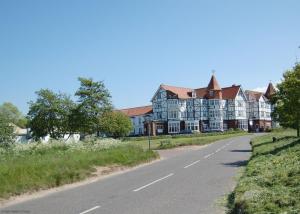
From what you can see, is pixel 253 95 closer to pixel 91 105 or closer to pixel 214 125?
pixel 214 125

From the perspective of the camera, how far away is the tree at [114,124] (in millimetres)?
64938

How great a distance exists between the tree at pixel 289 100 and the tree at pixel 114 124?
95.3ft

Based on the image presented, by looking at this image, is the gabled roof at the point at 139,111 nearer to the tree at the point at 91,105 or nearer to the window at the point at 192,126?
the window at the point at 192,126

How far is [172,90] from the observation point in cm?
11694

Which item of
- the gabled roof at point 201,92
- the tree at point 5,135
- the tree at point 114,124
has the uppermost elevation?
the gabled roof at point 201,92

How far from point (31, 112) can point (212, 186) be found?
50185 millimetres

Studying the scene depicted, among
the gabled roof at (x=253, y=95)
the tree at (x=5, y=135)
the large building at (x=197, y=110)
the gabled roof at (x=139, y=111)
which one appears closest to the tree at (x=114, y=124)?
the large building at (x=197, y=110)

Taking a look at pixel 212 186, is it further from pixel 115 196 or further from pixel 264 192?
pixel 264 192

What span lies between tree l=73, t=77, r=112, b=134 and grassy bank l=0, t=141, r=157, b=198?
29535mm

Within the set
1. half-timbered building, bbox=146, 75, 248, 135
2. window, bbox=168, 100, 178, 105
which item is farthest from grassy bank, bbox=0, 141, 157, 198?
half-timbered building, bbox=146, 75, 248, 135

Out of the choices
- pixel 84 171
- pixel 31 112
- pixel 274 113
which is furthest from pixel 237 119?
pixel 84 171

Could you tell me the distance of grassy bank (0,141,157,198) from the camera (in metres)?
17.4

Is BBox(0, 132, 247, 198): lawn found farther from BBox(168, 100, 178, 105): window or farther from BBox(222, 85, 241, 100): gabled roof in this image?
BBox(222, 85, 241, 100): gabled roof

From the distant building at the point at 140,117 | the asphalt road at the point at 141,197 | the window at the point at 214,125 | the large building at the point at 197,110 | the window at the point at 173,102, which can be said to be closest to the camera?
the asphalt road at the point at 141,197
